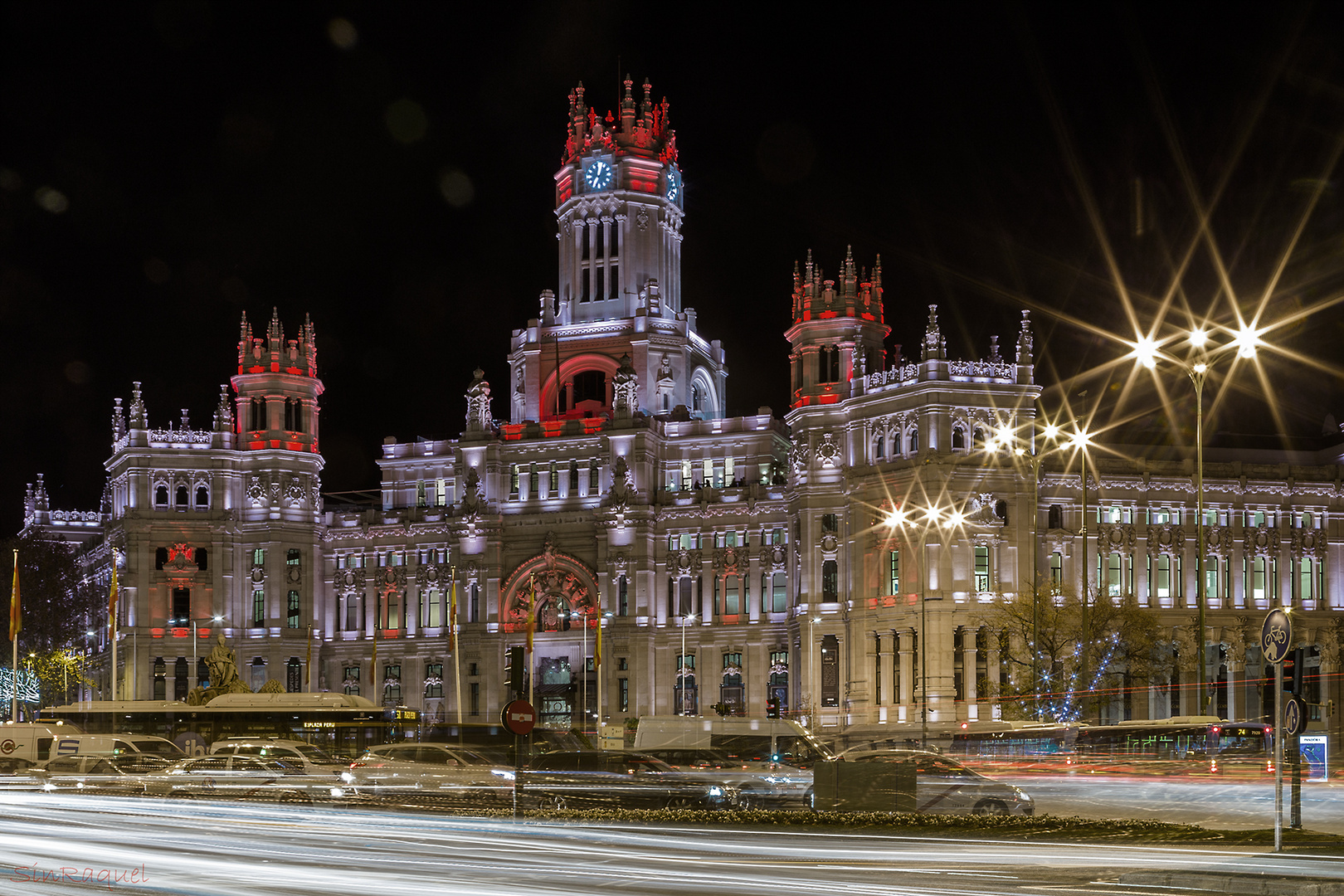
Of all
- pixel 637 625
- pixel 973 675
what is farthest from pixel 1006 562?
pixel 637 625

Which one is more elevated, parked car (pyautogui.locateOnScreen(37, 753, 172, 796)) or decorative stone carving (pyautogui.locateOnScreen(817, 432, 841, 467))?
decorative stone carving (pyautogui.locateOnScreen(817, 432, 841, 467))

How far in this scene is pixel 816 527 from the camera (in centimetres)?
11038

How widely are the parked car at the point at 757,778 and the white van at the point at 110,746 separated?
22.6 meters

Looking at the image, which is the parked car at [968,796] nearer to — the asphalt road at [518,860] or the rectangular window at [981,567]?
the asphalt road at [518,860]

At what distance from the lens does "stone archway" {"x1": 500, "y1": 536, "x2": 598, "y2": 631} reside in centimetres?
12306

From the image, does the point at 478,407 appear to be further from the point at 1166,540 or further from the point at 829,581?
the point at 1166,540

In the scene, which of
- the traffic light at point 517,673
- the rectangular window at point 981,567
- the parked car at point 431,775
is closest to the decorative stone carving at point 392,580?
the rectangular window at point 981,567

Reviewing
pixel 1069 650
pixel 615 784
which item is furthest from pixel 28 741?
pixel 1069 650

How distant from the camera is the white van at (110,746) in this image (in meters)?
63.2

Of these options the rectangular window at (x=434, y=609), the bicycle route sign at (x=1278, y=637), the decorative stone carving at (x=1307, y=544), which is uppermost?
the decorative stone carving at (x=1307, y=544)

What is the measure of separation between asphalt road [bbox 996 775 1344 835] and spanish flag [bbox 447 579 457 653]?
62.8 metres

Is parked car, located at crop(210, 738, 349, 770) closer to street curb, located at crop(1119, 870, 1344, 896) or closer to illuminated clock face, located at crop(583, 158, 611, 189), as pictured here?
street curb, located at crop(1119, 870, 1344, 896)

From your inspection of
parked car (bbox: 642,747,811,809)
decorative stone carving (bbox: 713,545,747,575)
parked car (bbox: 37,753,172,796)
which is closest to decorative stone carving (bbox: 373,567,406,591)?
decorative stone carving (bbox: 713,545,747,575)

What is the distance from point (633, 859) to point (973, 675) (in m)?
74.9
